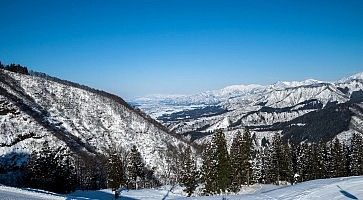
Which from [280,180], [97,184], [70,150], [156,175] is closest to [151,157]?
[156,175]

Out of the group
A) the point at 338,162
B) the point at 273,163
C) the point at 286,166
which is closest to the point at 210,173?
the point at 273,163

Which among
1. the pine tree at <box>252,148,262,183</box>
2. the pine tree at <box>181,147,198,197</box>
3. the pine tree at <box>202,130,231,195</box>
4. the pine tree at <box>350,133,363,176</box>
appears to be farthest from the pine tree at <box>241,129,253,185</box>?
the pine tree at <box>350,133,363,176</box>

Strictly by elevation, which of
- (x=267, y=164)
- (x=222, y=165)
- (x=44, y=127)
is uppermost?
(x=44, y=127)

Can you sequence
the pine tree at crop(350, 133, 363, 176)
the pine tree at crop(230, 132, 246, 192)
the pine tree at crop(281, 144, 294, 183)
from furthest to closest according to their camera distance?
the pine tree at crop(281, 144, 294, 183) < the pine tree at crop(350, 133, 363, 176) < the pine tree at crop(230, 132, 246, 192)

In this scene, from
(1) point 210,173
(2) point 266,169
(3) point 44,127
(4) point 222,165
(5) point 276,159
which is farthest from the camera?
(3) point 44,127

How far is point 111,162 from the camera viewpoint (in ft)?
247

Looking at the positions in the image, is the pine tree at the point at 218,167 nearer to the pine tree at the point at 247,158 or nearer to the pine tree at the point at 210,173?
the pine tree at the point at 210,173

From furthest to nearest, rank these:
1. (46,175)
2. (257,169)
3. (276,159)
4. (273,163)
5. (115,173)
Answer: (257,169), (273,163), (276,159), (115,173), (46,175)

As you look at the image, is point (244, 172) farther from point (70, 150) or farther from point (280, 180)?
point (70, 150)

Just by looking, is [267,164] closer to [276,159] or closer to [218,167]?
[276,159]

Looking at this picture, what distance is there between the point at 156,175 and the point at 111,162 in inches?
3753

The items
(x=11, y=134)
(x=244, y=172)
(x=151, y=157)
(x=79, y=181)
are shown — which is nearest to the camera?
(x=244, y=172)

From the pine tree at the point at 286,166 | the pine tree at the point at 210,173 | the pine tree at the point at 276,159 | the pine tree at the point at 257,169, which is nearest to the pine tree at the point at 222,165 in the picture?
the pine tree at the point at 210,173

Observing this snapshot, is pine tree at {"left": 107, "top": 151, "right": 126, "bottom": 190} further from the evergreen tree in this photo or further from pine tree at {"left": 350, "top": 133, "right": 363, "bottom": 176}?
pine tree at {"left": 350, "top": 133, "right": 363, "bottom": 176}
